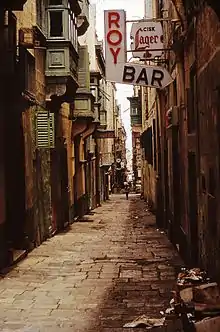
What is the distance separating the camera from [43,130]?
15828 millimetres

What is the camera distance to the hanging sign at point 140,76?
1144 cm

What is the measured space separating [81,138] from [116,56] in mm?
17026

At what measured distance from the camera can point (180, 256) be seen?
12773 mm

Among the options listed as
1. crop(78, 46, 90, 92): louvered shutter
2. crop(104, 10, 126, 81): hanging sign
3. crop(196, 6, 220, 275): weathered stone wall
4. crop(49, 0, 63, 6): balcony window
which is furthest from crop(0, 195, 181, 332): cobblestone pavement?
crop(78, 46, 90, 92): louvered shutter

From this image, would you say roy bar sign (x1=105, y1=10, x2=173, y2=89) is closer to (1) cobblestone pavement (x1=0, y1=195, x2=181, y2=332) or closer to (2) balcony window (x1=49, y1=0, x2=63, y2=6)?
(1) cobblestone pavement (x1=0, y1=195, x2=181, y2=332)

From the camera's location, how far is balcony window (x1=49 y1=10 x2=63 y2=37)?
58.6 ft

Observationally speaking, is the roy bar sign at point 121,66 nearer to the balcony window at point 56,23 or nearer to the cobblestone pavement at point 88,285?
the cobblestone pavement at point 88,285

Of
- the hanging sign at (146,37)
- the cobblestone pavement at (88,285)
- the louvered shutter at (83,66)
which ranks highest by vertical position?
the louvered shutter at (83,66)

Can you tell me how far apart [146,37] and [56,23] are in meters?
5.28

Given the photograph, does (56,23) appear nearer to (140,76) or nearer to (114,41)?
(114,41)

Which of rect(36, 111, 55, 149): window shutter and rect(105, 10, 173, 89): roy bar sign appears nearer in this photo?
rect(105, 10, 173, 89): roy bar sign

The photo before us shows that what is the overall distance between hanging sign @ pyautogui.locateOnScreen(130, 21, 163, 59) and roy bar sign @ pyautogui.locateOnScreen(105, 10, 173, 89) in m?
1.18

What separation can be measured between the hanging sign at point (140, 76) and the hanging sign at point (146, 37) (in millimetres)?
1843

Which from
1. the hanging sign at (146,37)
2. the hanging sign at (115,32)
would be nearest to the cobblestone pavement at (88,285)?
the hanging sign at (115,32)
